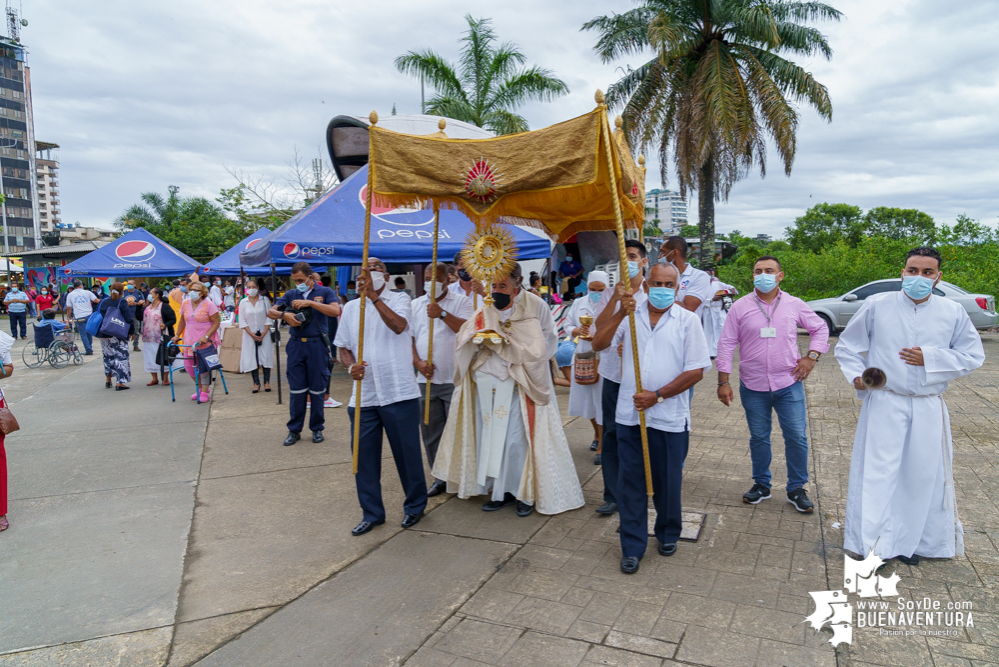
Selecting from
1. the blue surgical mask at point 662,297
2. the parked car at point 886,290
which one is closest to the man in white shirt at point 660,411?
the blue surgical mask at point 662,297

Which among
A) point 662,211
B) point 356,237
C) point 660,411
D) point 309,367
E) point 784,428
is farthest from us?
point 662,211

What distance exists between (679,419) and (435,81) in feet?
63.3

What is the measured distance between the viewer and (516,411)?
477 centimetres

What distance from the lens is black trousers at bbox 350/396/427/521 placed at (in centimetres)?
457

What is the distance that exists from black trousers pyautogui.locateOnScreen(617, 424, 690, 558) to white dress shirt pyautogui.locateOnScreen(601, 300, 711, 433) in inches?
2.9

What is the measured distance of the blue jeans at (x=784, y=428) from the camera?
4574 mm

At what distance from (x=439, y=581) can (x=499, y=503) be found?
1.23 metres

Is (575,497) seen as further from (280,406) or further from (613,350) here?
(280,406)

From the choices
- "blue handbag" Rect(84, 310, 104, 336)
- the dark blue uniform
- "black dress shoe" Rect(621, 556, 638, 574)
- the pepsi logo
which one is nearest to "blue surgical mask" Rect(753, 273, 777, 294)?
"black dress shoe" Rect(621, 556, 638, 574)

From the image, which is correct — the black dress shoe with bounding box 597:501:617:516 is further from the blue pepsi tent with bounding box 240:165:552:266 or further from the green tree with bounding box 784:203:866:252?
the green tree with bounding box 784:203:866:252

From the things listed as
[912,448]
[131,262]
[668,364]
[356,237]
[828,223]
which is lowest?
[912,448]

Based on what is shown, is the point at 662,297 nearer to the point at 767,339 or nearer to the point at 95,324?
the point at 767,339

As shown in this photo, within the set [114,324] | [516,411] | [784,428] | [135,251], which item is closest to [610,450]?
[516,411]

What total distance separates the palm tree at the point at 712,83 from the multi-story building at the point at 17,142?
104m
